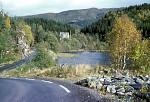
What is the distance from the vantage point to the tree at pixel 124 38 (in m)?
23.9

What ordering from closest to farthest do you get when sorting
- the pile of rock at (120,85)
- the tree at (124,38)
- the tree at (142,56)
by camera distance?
the pile of rock at (120,85) < the tree at (142,56) < the tree at (124,38)

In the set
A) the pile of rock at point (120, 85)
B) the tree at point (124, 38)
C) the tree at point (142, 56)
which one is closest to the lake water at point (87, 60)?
the tree at point (124, 38)

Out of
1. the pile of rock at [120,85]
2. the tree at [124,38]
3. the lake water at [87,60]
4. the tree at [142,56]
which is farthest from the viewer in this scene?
the tree at [124,38]

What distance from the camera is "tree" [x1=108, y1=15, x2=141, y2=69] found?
23.9m

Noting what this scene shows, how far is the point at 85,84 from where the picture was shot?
8.62 m

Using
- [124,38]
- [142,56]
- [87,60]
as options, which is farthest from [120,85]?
[87,60]

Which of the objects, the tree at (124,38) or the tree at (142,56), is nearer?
the tree at (142,56)

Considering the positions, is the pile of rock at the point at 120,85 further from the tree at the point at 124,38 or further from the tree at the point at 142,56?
the tree at the point at 124,38

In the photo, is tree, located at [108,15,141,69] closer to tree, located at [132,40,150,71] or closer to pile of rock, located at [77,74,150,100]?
tree, located at [132,40,150,71]

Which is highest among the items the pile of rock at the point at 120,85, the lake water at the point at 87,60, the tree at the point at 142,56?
the pile of rock at the point at 120,85

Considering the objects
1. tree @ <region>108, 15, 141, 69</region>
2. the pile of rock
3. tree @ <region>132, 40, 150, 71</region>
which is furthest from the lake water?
the pile of rock

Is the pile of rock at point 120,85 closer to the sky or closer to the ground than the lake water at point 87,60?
closer to the sky

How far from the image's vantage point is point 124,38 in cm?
2398

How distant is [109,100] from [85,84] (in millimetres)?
2941
